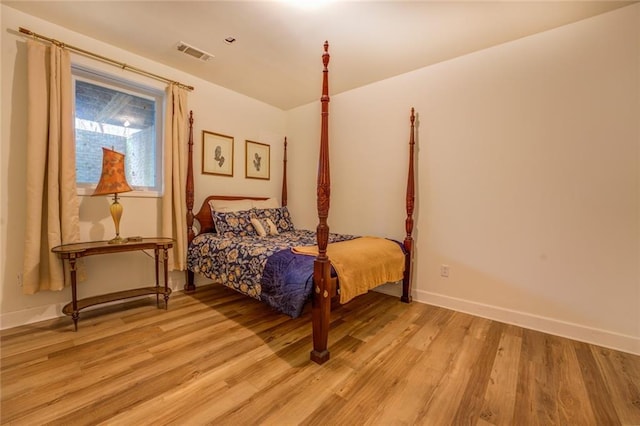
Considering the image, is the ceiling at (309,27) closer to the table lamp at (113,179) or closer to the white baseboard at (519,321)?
the table lamp at (113,179)

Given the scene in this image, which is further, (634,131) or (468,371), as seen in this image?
(634,131)

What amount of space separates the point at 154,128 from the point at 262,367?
9.11 ft

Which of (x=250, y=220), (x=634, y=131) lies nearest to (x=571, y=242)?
(x=634, y=131)

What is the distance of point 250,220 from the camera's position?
3.37 meters

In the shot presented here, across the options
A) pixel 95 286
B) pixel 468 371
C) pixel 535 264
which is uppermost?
pixel 535 264

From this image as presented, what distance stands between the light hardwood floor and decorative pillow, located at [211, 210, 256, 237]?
0.98m

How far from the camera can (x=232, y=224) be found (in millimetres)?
3230

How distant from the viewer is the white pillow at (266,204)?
3744 millimetres

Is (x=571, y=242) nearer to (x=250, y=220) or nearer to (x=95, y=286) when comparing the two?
(x=250, y=220)

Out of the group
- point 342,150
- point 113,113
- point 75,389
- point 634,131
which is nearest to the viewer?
point 75,389

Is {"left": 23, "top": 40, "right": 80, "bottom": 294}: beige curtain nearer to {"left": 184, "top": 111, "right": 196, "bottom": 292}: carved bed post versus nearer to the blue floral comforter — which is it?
{"left": 184, "top": 111, "right": 196, "bottom": 292}: carved bed post

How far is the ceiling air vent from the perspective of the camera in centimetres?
263

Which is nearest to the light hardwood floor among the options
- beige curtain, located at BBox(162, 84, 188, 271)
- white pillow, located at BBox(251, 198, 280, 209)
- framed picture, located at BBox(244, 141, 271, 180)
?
beige curtain, located at BBox(162, 84, 188, 271)

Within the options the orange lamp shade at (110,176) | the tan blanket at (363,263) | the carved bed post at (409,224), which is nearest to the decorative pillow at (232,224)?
the orange lamp shade at (110,176)
